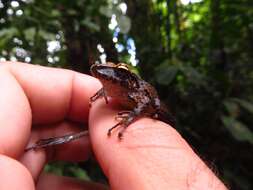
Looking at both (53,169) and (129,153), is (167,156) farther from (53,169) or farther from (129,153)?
(53,169)

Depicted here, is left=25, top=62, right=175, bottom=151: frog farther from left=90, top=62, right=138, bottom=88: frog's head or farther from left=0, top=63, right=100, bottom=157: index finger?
left=0, top=63, right=100, bottom=157: index finger

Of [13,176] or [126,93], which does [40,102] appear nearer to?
[126,93]

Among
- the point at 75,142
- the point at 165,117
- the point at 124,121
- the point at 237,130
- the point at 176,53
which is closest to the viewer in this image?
the point at 124,121

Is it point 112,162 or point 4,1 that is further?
point 4,1

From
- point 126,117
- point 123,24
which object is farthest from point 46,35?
point 126,117

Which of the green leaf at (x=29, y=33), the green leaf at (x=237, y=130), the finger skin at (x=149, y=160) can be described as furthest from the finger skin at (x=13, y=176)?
the green leaf at (x=237, y=130)

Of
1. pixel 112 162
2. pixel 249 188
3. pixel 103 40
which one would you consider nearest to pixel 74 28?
pixel 103 40

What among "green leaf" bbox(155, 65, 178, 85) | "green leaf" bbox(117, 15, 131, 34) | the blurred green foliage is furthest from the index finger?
"green leaf" bbox(155, 65, 178, 85)
